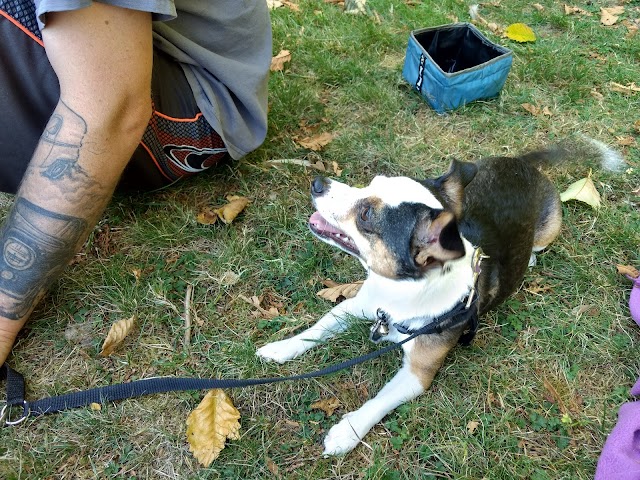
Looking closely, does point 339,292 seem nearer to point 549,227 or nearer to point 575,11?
point 549,227

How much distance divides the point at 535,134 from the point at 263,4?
2171 millimetres

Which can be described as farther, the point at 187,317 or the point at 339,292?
the point at 339,292

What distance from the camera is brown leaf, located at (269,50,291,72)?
3829 millimetres

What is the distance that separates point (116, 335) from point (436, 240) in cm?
156

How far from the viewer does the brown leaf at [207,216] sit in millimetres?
2920

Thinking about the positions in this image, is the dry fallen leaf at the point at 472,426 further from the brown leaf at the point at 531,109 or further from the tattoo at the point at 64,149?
the brown leaf at the point at 531,109

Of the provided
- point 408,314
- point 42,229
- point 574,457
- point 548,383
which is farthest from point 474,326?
point 42,229

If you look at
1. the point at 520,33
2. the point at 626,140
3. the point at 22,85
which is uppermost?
the point at 22,85

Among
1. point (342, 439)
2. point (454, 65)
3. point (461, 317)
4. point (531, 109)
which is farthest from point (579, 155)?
point (342, 439)

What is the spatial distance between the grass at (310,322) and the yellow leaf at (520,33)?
91 centimetres

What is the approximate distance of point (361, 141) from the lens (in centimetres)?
348

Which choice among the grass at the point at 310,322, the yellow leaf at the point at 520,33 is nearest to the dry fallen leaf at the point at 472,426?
the grass at the point at 310,322

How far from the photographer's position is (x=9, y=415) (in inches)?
83.2

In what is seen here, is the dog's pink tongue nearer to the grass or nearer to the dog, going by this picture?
the dog
